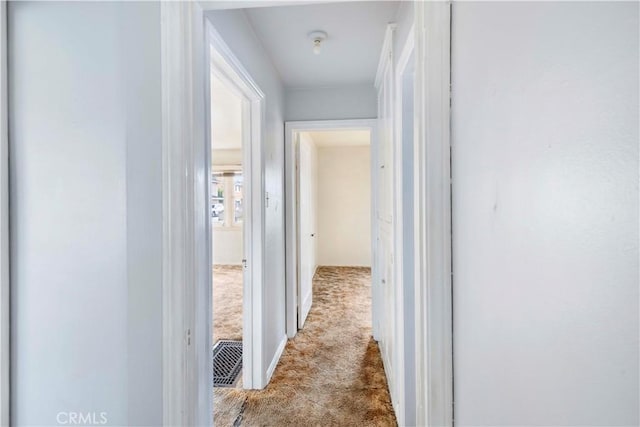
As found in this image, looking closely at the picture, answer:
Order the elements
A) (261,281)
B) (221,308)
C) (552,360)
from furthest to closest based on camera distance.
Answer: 1. (221,308)
2. (261,281)
3. (552,360)

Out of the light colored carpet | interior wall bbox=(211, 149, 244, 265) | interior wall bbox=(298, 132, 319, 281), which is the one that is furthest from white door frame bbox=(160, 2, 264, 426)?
interior wall bbox=(211, 149, 244, 265)

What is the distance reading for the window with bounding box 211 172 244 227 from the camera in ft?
22.6

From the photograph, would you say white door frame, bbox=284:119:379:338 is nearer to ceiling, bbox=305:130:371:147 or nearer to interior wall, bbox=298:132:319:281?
interior wall, bbox=298:132:319:281

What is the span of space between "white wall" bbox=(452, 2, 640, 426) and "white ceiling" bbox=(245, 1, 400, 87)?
1290 millimetres

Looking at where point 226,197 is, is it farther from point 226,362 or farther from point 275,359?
point 275,359

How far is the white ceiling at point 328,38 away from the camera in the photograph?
74.5 inches

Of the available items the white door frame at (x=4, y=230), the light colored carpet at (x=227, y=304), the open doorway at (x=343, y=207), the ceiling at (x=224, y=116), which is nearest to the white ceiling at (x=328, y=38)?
the ceiling at (x=224, y=116)

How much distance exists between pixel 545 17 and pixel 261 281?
2067 mm

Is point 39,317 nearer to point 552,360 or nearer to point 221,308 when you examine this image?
point 552,360

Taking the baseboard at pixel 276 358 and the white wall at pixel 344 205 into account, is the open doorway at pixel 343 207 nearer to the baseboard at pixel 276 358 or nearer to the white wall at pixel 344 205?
the white wall at pixel 344 205

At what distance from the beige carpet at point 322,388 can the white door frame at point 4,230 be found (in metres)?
1.21

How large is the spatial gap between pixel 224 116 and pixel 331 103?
6.20ft

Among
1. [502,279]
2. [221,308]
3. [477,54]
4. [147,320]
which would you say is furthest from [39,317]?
[221,308]

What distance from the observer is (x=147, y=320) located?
42.9 inches
